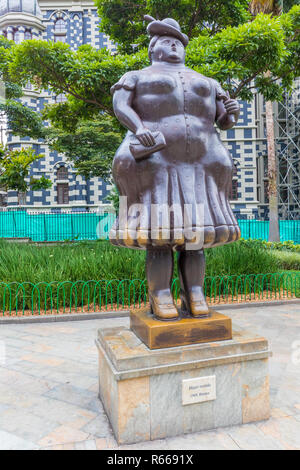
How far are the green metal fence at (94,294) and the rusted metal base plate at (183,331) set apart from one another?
136 inches

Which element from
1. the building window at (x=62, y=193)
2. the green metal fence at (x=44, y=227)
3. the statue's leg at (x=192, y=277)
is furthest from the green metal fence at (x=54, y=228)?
the statue's leg at (x=192, y=277)

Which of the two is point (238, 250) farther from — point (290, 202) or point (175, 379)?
point (290, 202)

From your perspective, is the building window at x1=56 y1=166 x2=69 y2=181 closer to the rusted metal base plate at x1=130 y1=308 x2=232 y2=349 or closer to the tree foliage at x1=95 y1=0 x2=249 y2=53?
the tree foliage at x1=95 y1=0 x2=249 y2=53

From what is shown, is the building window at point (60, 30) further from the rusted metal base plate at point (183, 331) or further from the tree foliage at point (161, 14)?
the rusted metal base plate at point (183, 331)

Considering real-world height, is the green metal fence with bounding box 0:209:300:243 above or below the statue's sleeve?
below

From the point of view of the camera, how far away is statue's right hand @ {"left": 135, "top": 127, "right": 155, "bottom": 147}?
2.48m

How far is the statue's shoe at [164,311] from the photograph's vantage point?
8.87 ft

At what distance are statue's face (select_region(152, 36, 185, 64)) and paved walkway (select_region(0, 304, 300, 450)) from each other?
9.39 ft

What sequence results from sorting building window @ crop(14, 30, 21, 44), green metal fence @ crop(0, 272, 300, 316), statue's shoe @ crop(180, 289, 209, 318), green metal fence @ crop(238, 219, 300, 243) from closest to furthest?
statue's shoe @ crop(180, 289, 209, 318) → green metal fence @ crop(0, 272, 300, 316) → green metal fence @ crop(238, 219, 300, 243) → building window @ crop(14, 30, 21, 44)

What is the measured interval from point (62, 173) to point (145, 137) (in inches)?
952

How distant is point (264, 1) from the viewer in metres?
13.4

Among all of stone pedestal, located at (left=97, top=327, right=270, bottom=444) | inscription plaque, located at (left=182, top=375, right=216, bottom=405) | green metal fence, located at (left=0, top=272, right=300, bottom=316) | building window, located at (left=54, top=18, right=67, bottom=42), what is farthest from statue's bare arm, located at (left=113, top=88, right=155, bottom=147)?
building window, located at (left=54, top=18, right=67, bottom=42)

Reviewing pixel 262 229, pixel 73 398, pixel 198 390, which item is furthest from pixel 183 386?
pixel 262 229
